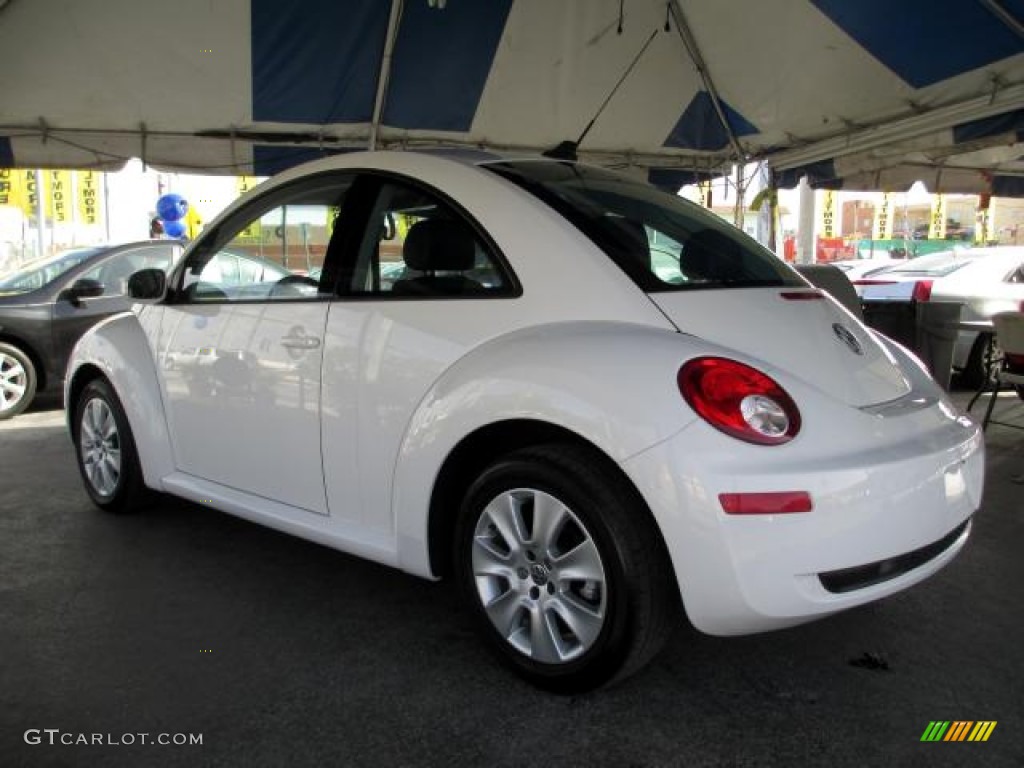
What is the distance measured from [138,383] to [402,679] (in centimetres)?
194

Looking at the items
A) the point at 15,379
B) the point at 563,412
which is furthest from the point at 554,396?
the point at 15,379

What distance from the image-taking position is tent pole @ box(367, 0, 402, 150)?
552cm

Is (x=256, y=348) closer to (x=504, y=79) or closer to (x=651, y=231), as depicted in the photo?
(x=651, y=231)

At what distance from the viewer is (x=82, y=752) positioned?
2.17 m

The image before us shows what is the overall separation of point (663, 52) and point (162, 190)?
74.6ft

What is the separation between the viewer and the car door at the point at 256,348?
290 centimetres

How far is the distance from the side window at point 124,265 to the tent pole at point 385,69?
2.27 m

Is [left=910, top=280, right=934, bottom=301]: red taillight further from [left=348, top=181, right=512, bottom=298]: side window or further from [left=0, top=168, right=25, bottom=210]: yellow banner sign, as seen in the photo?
[left=0, top=168, right=25, bottom=210]: yellow banner sign

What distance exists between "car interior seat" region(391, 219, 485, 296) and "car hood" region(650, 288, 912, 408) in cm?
63

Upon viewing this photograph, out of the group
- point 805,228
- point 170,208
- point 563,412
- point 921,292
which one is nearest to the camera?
point 563,412

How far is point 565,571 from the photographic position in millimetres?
2303

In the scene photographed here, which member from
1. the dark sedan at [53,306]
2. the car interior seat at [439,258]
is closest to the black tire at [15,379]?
the dark sedan at [53,306]

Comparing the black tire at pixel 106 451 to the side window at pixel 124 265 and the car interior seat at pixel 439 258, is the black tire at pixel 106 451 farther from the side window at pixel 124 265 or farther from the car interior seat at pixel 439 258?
the side window at pixel 124 265

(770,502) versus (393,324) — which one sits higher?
(393,324)
